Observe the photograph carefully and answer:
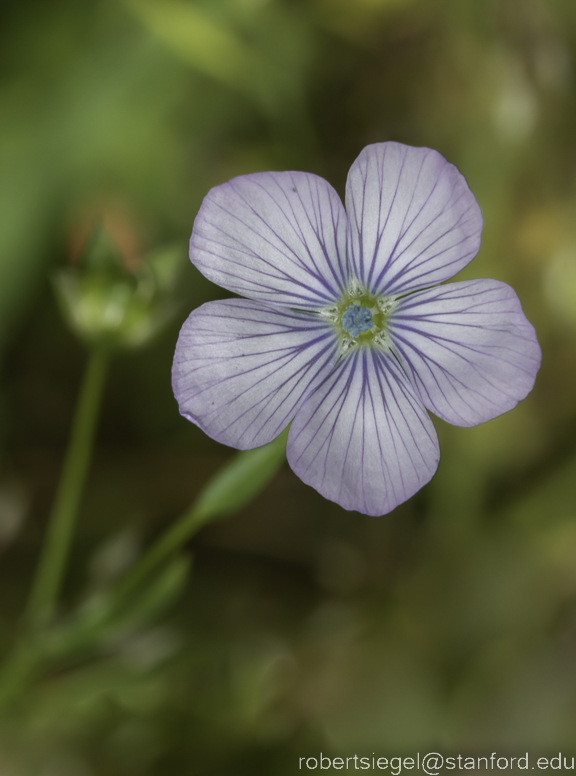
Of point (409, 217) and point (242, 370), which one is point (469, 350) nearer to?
point (409, 217)

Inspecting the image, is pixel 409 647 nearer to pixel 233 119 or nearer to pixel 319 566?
pixel 319 566

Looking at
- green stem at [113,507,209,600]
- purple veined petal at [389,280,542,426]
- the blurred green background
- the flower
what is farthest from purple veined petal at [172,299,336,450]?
the blurred green background

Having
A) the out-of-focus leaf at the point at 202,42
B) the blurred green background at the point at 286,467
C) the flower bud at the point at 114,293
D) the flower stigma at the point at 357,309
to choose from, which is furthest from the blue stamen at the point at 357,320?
the out-of-focus leaf at the point at 202,42

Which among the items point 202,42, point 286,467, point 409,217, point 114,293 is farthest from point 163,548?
point 202,42

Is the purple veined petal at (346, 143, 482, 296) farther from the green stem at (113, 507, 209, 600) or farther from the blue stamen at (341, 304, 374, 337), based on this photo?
the green stem at (113, 507, 209, 600)

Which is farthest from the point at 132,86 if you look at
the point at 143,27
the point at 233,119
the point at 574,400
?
the point at 574,400
